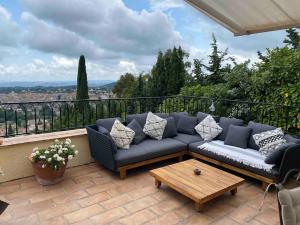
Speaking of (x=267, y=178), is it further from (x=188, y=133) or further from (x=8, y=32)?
(x=8, y=32)

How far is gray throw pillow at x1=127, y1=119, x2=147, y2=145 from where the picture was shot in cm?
421

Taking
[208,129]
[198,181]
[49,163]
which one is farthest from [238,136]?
[49,163]

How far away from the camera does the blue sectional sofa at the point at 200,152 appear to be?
10.6ft

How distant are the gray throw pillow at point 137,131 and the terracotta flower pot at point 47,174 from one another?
1.25m

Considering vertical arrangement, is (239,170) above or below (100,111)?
below

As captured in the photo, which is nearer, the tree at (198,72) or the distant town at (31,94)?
the distant town at (31,94)

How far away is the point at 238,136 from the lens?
4.03m

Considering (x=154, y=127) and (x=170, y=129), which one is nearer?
(x=154, y=127)

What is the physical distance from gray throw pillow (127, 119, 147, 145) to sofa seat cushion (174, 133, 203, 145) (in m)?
0.65

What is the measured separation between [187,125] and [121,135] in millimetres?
1451

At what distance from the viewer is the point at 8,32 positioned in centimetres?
449

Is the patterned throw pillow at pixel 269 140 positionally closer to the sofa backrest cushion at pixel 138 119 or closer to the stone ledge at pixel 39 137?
the sofa backrest cushion at pixel 138 119

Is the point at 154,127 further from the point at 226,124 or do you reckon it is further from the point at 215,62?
the point at 215,62

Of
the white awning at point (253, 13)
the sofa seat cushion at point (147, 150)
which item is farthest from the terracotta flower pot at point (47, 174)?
the white awning at point (253, 13)
